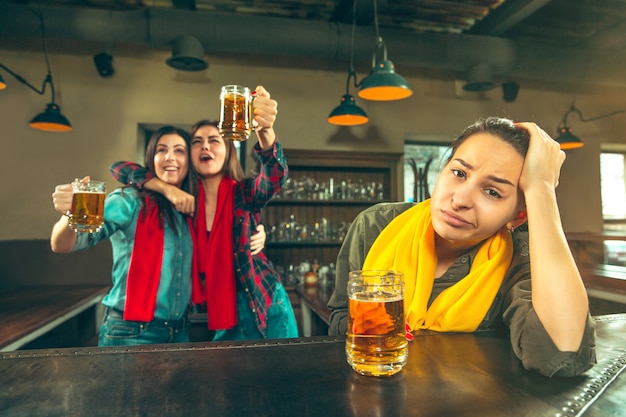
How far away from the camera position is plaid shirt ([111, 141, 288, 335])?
189cm

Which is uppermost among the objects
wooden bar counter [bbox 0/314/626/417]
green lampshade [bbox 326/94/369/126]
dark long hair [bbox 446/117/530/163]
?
green lampshade [bbox 326/94/369/126]

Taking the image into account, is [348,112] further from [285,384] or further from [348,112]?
[285,384]

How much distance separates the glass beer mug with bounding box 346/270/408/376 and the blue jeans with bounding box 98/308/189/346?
1.17 meters

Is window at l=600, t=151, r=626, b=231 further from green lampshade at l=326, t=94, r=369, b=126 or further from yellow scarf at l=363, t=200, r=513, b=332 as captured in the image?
yellow scarf at l=363, t=200, r=513, b=332

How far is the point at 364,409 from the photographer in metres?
0.66

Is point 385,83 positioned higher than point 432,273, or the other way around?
point 385,83

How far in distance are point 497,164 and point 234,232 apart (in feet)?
4.30

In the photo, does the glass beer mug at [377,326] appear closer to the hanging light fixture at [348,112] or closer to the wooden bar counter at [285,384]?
the wooden bar counter at [285,384]

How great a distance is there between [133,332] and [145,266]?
26cm

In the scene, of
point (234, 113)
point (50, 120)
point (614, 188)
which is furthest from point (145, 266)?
point (614, 188)

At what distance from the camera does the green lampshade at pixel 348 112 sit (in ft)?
12.9

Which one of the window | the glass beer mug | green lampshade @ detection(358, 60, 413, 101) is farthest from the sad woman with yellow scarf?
the window

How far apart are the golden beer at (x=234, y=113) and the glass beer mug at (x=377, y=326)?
740 mm

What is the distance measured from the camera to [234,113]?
1.41m
